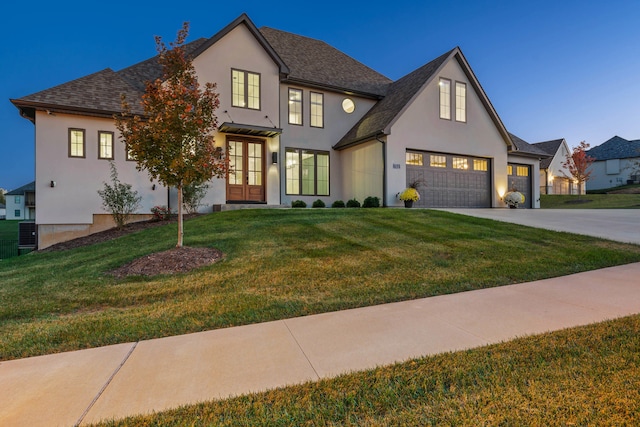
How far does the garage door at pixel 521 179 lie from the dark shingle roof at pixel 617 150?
31.2 meters

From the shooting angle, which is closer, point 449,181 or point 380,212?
point 380,212

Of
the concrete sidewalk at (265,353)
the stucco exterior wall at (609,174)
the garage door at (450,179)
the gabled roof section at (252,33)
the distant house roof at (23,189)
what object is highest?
the gabled roof section at (252,33)

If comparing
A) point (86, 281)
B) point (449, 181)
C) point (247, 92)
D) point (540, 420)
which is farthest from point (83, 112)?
point (449, 181)

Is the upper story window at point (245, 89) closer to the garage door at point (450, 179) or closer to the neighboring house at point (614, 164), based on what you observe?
the garage door at point (450, 179)

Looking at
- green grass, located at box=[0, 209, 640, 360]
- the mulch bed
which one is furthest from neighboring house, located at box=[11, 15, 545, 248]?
the mulch bed

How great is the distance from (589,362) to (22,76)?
129213 millimetres

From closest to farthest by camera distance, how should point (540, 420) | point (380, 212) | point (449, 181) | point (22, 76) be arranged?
1. point (540, 420)
2. point (380, 212)
3. point (449, 181)
4. point (22, 76)

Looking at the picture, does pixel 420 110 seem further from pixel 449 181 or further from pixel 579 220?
pixel 579 220

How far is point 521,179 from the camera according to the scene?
19406 mm

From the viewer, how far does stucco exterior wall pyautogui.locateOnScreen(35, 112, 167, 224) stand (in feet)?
38.1

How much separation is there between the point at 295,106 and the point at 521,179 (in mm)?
13789

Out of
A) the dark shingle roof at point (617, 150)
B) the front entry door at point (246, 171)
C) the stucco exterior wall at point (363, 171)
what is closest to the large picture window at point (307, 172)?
the stucco exterior wall at point (363, 171)

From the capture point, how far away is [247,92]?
14414 millimetres

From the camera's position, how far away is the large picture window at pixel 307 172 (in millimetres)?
15812
